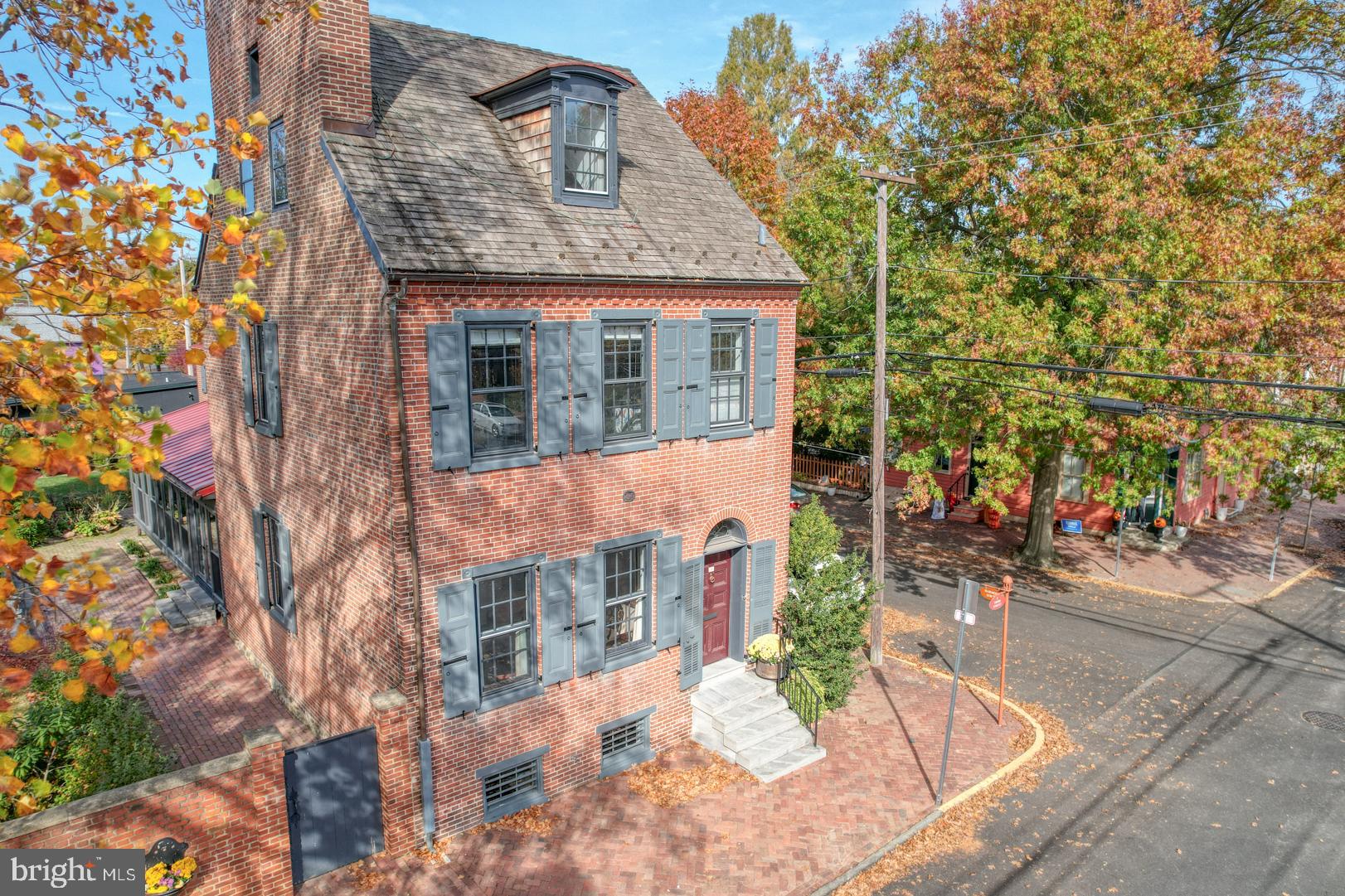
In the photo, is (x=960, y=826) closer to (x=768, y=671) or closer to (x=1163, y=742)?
(x=768, y=671)

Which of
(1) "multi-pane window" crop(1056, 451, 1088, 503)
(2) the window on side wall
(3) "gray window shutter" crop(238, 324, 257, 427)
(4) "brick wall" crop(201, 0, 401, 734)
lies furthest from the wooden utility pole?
(1) "multi-pane window" crop(1056, 451, 1088, 503)

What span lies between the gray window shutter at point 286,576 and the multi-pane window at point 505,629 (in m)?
4.45

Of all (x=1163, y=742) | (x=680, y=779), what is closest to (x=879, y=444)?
(x=1163, y=742)

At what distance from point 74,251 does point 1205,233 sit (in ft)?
63.0

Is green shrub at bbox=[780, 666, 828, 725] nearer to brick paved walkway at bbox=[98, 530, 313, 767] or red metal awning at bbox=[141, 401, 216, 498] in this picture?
brick paved walkway at bbox=[98, 530, 313, 767]

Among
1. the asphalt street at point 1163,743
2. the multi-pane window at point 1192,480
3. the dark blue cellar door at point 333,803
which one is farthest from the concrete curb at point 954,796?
the multi-pane window at point 1192,480

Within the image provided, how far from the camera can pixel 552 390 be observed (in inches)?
423

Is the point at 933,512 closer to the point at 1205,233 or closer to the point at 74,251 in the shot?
the point at 1205,233

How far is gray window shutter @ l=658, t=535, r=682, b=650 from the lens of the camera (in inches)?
487

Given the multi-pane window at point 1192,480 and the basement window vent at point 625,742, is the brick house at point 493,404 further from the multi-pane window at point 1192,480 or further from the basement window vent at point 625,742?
the multi-pane window at point 1192,480

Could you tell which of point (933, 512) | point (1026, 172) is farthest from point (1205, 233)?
point (933, 512)

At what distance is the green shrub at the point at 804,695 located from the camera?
1285 cm

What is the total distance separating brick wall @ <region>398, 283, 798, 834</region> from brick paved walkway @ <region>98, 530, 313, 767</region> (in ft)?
13.2

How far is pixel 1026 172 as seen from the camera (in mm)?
17781
